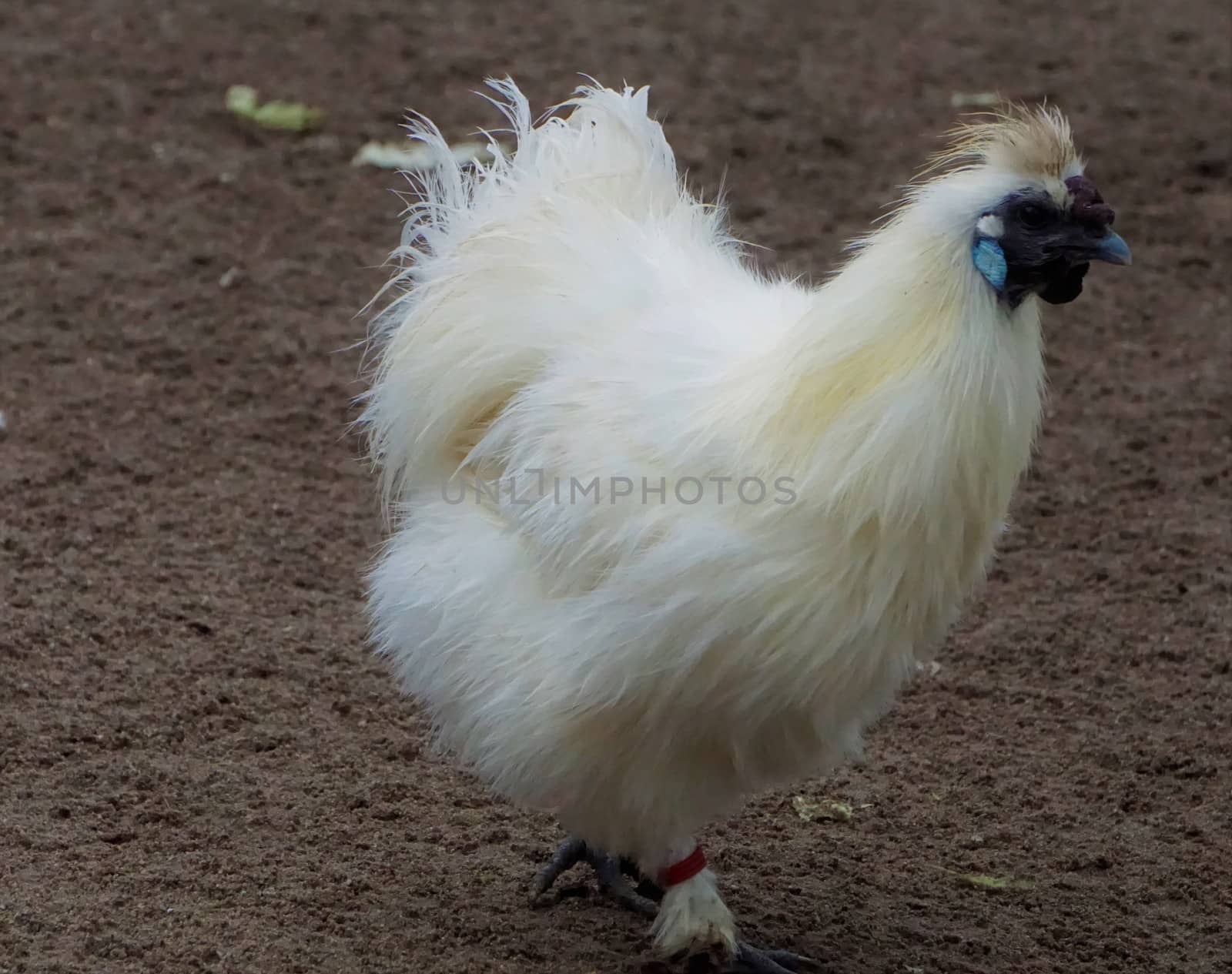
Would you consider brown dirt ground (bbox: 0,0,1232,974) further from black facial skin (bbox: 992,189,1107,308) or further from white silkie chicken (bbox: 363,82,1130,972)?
black facial skin (bbox: 992,189,1107,308)

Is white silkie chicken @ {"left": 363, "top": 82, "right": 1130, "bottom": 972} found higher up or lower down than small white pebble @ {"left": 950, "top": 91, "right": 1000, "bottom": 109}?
lower down

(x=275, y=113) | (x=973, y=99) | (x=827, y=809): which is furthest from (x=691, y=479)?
(x=973, y=99)

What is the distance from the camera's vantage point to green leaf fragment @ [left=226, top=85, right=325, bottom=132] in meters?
9.27

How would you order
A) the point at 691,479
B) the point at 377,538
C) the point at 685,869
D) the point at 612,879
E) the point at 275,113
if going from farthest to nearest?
the point at 275,113, the point at 377,538, the point at 612,879, the point at 685,869, the point at 691,479

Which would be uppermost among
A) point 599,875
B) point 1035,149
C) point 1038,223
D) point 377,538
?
point 1035,149

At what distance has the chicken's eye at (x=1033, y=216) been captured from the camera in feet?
11.0

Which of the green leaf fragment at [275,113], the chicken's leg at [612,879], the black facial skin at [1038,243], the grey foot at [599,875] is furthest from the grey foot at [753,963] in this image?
the green leaf fragment at [275,113]

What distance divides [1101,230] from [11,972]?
9.99ft

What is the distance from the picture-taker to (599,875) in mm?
4504

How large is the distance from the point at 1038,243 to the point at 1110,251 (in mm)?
168

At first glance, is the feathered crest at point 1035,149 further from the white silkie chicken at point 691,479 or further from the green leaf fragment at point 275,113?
the green leaf fragment at point 275,113

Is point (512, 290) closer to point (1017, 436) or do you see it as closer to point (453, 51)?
point (1017, 436)

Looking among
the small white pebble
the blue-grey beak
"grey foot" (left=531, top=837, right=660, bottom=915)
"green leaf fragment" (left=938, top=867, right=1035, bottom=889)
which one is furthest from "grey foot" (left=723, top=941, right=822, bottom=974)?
the small white pebble

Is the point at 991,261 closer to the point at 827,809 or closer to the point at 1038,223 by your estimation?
the point at 1038,223
